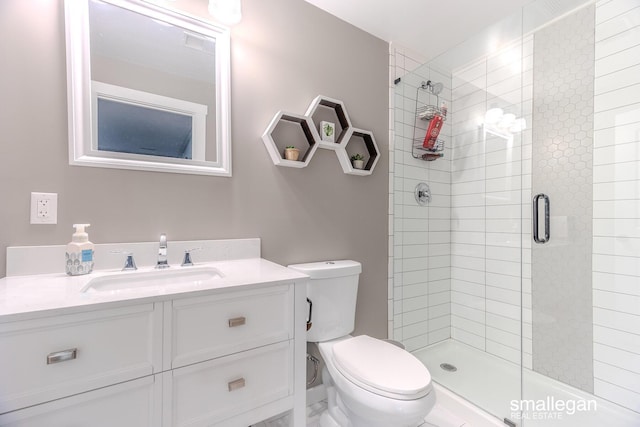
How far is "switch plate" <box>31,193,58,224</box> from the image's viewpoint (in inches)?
40.3

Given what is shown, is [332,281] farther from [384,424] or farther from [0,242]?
[0,242]

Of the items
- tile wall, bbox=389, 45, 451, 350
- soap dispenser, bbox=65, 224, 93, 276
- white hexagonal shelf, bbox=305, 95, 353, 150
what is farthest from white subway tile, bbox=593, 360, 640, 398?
soap dispenser, bbox=65, 224, 93, 276

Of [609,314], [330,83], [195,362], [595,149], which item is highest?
[330,83]

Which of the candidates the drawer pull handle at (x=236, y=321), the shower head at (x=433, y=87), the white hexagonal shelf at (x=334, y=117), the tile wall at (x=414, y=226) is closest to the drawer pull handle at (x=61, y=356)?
the drawer pull handle at (x=236, y=321)

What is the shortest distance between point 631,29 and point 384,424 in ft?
7.48

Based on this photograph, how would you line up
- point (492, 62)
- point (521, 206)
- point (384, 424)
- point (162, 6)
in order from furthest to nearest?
point (492, 62)
point (521, 206)
point (162, 6)
point (384, 424)

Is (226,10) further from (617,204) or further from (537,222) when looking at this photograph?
(617,204)

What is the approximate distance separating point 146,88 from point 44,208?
61 cm

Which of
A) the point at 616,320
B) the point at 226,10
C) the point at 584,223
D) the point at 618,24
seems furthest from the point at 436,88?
the point at 616,320

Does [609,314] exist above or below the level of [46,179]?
below

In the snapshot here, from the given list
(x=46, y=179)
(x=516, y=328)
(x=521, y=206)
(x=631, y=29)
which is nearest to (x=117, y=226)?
(x=46, y=179)

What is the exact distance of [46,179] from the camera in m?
1.05

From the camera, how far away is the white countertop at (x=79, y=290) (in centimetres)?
69

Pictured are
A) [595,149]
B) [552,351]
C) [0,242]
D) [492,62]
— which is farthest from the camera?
[492,62]
